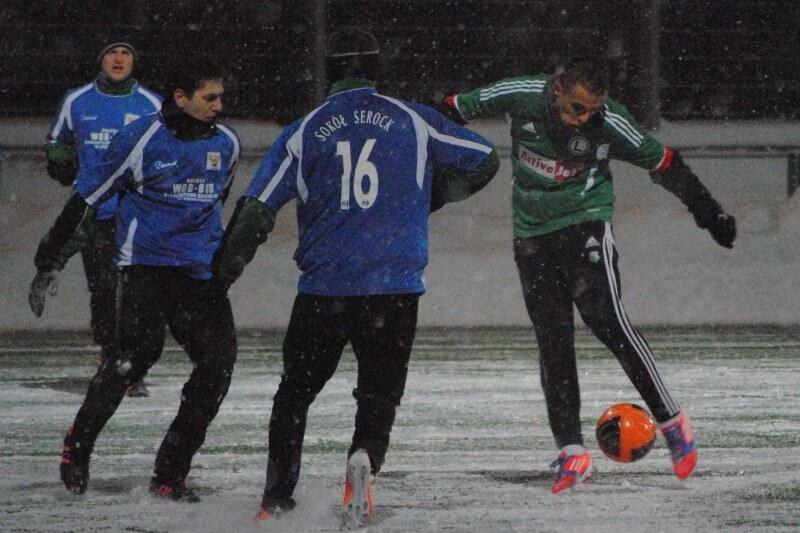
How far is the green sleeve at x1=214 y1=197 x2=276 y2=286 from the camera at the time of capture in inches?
271

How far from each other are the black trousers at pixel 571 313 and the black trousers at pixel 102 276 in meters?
3.26

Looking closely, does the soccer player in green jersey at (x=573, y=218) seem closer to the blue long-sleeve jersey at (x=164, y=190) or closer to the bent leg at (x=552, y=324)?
the bent leg at (x=552, y=324)

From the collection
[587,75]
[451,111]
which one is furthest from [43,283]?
[587,75]

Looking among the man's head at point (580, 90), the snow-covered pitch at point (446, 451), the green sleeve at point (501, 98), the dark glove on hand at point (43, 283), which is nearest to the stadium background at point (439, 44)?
the snow-covered pitch at point (446, 451)

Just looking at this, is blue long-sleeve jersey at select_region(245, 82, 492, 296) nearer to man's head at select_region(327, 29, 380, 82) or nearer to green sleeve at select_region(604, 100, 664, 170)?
→ man's head at select_region(327, 29, 380, 82)

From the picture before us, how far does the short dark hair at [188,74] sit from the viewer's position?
7.75m

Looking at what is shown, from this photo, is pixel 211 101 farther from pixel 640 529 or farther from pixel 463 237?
pixel 463 237

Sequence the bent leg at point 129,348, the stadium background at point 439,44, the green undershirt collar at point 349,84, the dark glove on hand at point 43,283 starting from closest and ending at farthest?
1. the green undershirt collar at point 349,84
2. the bent leg at point 129,348
3. the dark glove on hand at point 43,283
4. the stadium background at point 439,44

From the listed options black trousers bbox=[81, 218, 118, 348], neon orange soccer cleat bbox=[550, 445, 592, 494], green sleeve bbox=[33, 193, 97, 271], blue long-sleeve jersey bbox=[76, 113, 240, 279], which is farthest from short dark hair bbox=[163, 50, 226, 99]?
black trousers bbox=[81, 218, 118, 348]

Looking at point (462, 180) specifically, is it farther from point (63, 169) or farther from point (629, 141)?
point (63, 169)

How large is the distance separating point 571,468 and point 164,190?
2.04m

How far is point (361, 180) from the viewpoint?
6.89m

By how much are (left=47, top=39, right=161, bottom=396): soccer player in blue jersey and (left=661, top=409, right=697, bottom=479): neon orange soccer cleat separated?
3816 millimetres

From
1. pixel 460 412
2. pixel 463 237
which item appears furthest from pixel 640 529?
pixel 463 237
